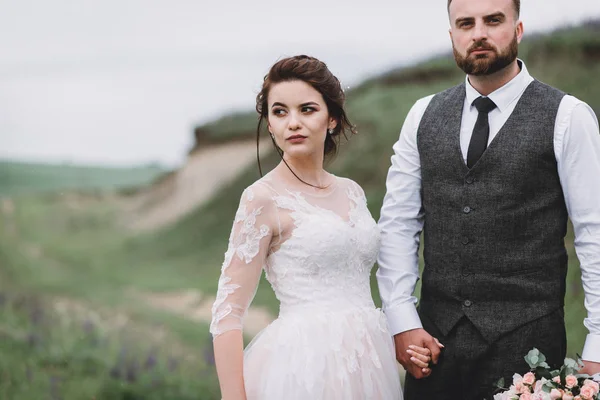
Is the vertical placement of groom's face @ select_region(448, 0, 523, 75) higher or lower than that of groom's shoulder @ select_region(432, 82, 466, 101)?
higher

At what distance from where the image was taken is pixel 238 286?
251 cm

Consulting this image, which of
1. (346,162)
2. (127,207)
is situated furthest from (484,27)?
(127,207)

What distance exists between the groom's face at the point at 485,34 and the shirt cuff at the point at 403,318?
0.91m

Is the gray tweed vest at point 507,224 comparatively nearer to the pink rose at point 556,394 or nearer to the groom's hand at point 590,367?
the groom's hand at point 590,367

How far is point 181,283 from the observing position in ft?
40.1

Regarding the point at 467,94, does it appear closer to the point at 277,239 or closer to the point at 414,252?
the point at 414,252

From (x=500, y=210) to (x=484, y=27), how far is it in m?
0.65

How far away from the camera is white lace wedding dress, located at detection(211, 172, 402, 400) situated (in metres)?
2.50

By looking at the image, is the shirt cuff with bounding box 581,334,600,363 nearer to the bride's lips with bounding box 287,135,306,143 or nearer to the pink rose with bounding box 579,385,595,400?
the pink rose with bounding box 579,385,595,400

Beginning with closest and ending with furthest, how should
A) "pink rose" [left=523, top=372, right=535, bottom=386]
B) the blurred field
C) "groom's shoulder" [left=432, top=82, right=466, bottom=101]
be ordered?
"pink rose" [left=523, top=372, right=535, bottom=386] → "groom's shoulder" [left=432, top=82, right=466, bottom=101] → the blurred field

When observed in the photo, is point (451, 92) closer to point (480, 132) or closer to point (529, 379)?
point (480, 132)

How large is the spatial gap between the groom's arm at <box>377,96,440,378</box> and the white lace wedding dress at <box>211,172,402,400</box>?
4.2 inches

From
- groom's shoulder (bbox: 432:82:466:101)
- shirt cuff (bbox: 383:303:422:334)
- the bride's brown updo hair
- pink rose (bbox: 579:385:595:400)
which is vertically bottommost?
pink rose (bbox: 579:385:595:400)

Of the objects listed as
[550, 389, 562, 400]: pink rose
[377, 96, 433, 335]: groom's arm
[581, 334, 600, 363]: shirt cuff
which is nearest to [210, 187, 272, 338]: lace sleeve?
[377, 96, 433, 335]: groom's arm
